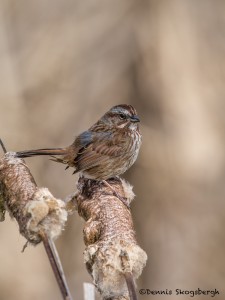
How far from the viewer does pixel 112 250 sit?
1968 mm

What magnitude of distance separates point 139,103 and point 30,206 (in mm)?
4413

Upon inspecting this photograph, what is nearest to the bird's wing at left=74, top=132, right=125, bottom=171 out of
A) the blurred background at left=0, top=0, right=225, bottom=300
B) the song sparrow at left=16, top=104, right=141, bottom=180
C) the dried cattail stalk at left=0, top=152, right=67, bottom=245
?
the song sparrow at left=16, top=104, right=141, bottom=180

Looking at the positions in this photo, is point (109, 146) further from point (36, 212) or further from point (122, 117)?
point (36, 212)

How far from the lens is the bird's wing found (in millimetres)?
4395

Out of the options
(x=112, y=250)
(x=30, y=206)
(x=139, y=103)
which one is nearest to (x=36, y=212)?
(x=30, y=206)

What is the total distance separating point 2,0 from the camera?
20.4 feet

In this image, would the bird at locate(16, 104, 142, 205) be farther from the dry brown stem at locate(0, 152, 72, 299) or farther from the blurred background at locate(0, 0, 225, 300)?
the dry brown stem at locate(0, 152, 72, 299)

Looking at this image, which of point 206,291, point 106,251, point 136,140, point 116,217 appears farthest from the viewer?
point 206,291

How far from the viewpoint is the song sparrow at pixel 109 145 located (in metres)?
4.42

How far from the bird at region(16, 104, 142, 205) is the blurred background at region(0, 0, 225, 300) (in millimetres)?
1662

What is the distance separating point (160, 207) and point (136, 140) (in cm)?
194

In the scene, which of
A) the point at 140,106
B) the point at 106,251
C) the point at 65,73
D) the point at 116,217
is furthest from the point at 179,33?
the point at 106,251

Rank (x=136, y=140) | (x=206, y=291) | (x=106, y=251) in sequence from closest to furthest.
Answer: (x=106, y=251)
(x=136, y=140)
(x=206, y=291)

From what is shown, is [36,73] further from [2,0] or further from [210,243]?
[210,243]
